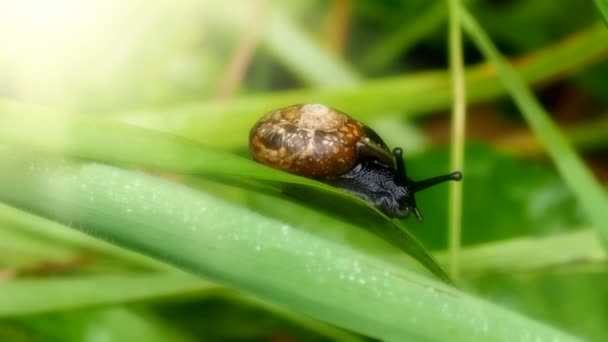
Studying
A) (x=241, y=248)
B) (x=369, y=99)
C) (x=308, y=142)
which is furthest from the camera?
(x=369, y=99)

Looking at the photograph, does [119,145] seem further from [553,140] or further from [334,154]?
[553,140]

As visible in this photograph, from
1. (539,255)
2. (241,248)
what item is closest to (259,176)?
(241,248)

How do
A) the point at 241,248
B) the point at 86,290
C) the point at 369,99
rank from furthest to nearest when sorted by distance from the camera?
1. the point at 369,99
2. the point at 86,290
3. the point at 241,248

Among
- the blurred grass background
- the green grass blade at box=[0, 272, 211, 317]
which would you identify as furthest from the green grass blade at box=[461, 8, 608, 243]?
the green grass blade at box=[0, 272, 211, 317]

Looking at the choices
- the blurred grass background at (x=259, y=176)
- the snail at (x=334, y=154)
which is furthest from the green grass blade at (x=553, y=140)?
the snail at (x=334, y=154)

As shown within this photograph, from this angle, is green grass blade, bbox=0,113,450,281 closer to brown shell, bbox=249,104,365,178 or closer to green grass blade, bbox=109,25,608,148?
brown shell, bbox=249,104,365,178

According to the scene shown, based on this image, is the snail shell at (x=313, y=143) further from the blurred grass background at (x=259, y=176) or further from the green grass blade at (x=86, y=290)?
the green grass blade at (x=86, y=290)

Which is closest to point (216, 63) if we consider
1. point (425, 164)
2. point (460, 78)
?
point (425, 164)
